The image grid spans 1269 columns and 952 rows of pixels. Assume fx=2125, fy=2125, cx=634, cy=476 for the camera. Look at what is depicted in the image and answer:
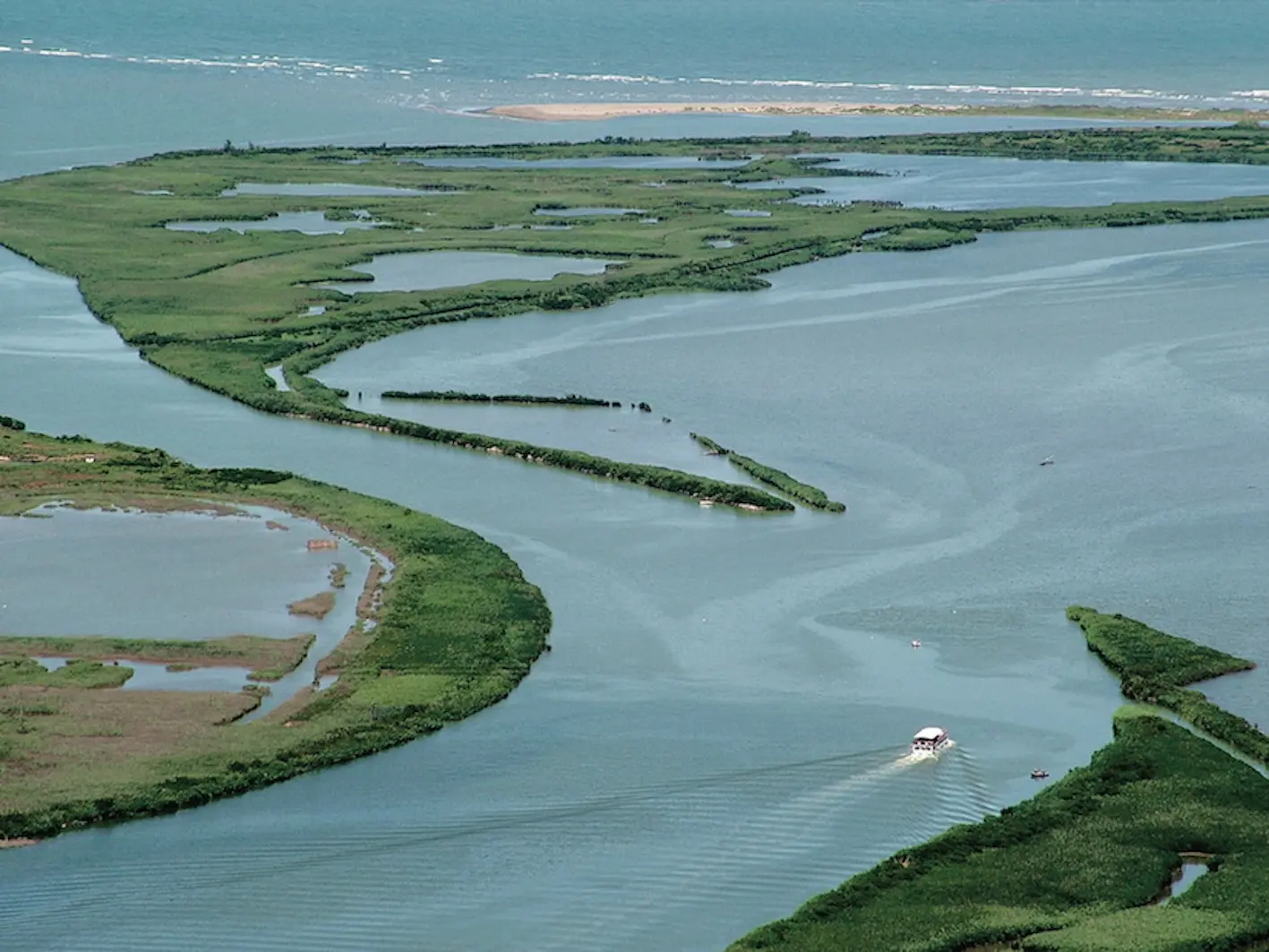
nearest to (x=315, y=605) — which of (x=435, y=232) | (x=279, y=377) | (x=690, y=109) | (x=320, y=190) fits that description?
(x=279, y=377)

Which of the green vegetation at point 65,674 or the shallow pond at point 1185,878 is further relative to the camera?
the green vegetation at point 65,674

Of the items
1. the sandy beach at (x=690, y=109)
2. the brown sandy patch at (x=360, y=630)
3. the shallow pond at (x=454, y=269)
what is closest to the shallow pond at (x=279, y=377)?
the shallow pond at (x=454, y=269)

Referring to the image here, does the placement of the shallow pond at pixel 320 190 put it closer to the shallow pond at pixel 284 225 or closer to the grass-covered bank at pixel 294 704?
the shallow pond at pixel 284 225

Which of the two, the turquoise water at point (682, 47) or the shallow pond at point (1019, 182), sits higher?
the turquoise water at point (682, 47)

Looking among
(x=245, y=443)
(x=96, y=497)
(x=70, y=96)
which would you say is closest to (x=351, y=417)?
(x=245, y=443)

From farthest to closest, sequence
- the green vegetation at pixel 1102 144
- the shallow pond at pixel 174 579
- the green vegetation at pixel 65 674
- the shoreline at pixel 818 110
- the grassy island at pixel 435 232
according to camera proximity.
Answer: the shoreline at pixel 818 110
the green vegetation at pixel 1102 144
the grassy island at pixel 435 232
the shallow pond at pixel 174 579
the green vegetation at pixel 65 674

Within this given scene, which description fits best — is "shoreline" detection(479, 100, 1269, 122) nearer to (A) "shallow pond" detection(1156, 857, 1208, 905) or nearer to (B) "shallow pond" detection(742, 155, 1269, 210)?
(B) "shallow pond" detection(742, 155, 1269, 210)
